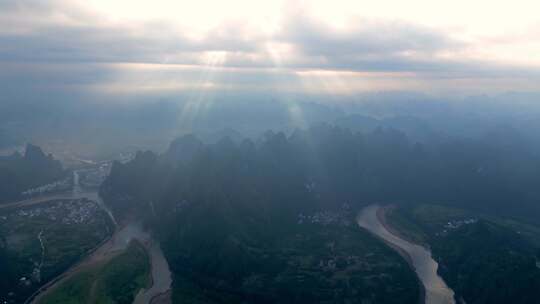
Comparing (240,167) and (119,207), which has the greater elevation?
(240,167)

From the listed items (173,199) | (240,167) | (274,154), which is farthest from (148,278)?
(274,154)

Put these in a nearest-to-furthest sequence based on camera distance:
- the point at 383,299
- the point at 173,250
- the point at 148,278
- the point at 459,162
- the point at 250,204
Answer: the point at 383,299
the point at 148,278
the point at 173,250
the point at 250,204
the point at 459,162

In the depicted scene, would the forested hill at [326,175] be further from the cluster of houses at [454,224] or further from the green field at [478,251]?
the cluster of houses at [454,224]

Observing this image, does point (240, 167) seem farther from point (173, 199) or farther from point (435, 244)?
point (435, 244)

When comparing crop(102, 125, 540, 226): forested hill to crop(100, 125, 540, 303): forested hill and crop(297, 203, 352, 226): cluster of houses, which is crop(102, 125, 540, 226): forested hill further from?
crop(297, 203, 352, 226): cluster of houses

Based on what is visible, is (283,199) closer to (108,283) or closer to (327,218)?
(327,218)

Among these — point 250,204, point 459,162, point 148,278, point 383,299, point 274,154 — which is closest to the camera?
point 383,299
